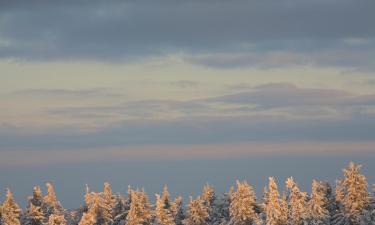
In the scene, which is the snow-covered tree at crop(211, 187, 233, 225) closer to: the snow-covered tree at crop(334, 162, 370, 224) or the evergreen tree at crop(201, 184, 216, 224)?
the evergreen tree at crop(201, 184, 216, 224)

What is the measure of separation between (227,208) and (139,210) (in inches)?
623

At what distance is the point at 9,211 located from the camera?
338 feet

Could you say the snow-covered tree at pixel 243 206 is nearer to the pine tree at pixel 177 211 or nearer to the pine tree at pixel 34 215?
the pine tree at pixel 177 211

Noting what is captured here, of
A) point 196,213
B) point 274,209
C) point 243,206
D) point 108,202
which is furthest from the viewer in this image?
point 108,202

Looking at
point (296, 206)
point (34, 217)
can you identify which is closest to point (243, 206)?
point (296, 206)

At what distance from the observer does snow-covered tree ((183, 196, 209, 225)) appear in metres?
108

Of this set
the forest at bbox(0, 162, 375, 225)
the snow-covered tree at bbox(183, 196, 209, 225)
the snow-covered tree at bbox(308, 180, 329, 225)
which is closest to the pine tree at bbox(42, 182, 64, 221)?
the forest at bbox(0, 162, 375, 225)

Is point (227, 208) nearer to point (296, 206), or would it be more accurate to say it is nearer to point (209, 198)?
point (209, 198)

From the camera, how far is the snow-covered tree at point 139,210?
102938 millimetres

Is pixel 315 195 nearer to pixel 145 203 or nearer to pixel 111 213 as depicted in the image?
pixel 145 203

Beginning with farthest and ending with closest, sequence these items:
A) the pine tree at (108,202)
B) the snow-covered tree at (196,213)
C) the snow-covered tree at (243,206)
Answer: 1. the pine tree at (108,202)
2. the snow-covered tree at (196,213)
3. the snow-covered tree at (243,206)

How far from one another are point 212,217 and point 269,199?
808 inches

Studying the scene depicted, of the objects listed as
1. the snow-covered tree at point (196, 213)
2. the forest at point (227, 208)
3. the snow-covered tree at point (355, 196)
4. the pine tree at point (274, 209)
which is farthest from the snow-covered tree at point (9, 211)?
the snow-covered tree at point (355, 196)

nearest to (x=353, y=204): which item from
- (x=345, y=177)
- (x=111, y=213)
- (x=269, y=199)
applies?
(x=345, y=177)
